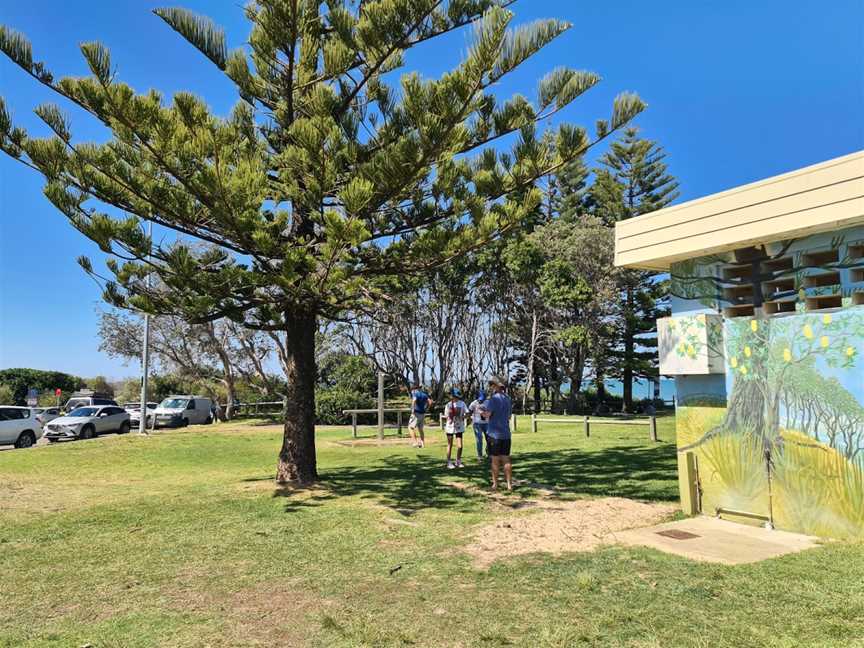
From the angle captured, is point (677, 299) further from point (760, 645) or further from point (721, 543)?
point (760, 645)

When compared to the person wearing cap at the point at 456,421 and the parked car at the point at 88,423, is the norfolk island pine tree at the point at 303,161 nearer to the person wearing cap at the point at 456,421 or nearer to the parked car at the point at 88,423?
the person wearing cap at the point at 456,421

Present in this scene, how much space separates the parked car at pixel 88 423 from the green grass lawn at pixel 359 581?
1235 cm

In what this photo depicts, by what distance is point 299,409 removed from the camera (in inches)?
368

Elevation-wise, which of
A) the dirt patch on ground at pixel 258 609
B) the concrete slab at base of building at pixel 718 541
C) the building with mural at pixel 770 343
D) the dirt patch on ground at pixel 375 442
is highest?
the building with mural at pixel 770 343

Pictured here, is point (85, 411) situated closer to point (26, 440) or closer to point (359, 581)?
point (26, 440)

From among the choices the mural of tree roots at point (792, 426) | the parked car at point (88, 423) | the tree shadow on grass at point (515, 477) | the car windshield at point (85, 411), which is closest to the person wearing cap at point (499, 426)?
the tree shadow on grass at point (515, 477)

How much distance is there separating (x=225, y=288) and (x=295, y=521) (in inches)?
138

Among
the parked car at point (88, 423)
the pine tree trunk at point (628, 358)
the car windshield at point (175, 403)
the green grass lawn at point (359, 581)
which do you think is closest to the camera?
the green grass lawn at point (359, 581)

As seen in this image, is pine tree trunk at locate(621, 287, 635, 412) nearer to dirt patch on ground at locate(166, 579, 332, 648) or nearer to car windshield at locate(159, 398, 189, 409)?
car windshield at locate(159, 398, 189, 409)

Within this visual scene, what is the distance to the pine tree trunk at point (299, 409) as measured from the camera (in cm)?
930

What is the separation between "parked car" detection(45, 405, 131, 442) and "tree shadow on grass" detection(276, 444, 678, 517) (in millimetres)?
13392

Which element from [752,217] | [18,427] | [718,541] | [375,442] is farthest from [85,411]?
[752,217]

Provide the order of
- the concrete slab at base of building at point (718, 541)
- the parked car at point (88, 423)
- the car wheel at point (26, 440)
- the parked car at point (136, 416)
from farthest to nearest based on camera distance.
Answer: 1. the parked car at point (136, 416)
2. the parked car at point (88, 423)
3. the car wheel at point (26, 440)
4. the concrete slab at base of building at point (718, 541)

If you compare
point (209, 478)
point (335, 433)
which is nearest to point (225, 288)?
point (209, 478)
